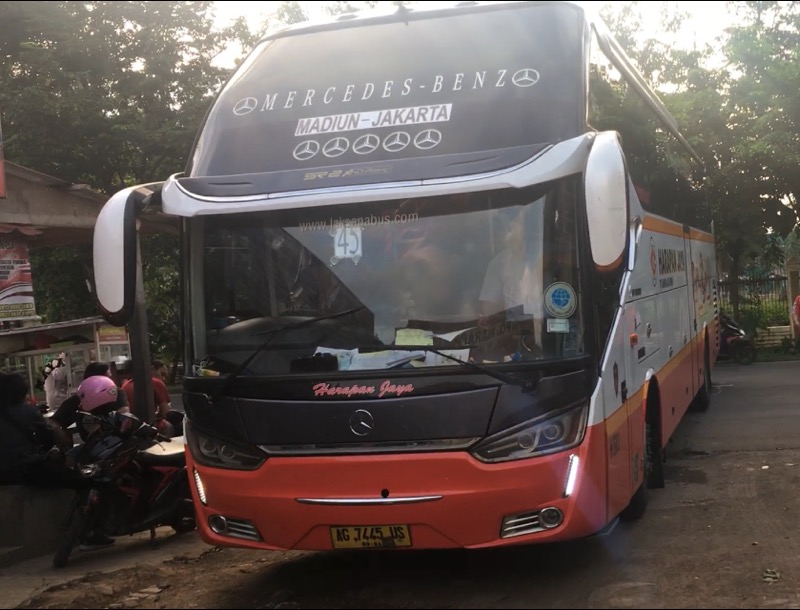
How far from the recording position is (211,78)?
719 inches

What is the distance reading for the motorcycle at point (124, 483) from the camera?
7461mm

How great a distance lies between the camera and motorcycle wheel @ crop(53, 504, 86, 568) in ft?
23.9

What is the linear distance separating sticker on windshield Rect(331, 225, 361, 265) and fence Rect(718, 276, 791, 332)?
68.3 feet

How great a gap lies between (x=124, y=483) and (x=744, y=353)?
656 inches

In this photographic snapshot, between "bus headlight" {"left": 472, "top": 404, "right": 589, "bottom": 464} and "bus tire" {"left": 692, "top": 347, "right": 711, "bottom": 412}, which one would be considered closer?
"bus headlight" {"left": 472, "top": 404, "right": 589, "bottom": 464}

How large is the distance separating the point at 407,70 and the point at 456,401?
2.30 m

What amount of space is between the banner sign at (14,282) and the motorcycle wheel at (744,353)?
52.9 ft

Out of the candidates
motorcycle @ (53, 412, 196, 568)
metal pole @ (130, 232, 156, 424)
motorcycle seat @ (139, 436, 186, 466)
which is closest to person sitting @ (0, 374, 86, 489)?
motorcycle @ (53, 412, 196, 568)

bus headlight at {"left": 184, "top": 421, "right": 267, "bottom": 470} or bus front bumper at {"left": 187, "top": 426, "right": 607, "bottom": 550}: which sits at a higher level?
bus headlight at {"left": 184, "top": 421, "right": 267, "bottom": 470}

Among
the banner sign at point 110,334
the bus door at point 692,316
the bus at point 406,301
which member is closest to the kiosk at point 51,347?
the banner sign at point 110,334

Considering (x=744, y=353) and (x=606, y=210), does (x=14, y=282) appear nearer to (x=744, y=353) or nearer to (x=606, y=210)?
(x=606, y=210)

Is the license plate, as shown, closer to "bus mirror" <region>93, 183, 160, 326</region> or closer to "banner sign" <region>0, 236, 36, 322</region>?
"bus mirror" <region>93, 183, 160, 326</region>

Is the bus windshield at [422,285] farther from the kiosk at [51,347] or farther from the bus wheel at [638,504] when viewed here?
the kiosk at [51,347]

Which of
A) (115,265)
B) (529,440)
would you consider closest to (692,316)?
(529,440)
